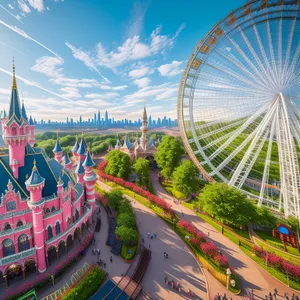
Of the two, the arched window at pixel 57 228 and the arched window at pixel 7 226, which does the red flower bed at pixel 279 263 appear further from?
the arched window at pixel 7 226

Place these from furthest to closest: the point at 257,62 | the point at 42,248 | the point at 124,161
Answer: the point at 124,161, the point at 257,62, the point at 42,248

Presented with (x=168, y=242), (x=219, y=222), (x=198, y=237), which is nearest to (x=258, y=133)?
(x=219, y=222)

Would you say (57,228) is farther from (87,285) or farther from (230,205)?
(230,205)

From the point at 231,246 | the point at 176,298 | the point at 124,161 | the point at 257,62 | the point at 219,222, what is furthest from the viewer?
the point at 124,161

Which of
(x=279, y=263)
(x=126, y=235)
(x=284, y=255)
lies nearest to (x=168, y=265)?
(x=126, y=235)

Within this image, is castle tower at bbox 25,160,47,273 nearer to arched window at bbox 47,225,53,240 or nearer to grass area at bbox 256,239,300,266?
arched window at bbox 47,225,53,240

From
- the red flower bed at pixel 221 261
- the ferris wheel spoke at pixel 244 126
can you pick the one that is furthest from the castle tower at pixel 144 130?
the red flower bed at pixel 221 261

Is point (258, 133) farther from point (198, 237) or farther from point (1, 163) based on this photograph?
point (1, 163)
